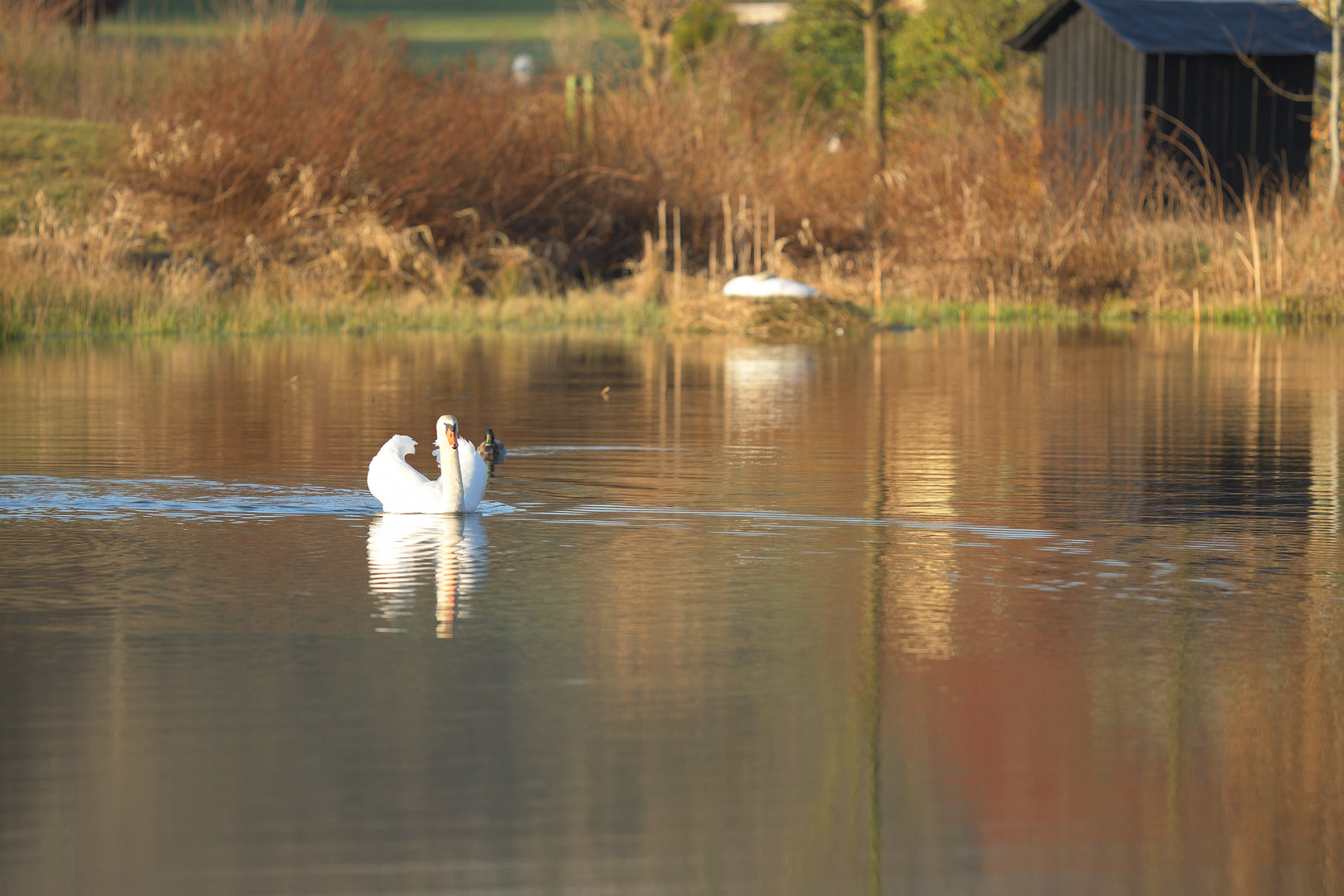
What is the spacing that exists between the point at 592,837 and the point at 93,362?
17.8 metres

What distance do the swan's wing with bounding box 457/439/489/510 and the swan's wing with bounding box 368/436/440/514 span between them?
158 millimetres

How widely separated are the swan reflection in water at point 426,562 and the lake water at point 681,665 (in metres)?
0.04

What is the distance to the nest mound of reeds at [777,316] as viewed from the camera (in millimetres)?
27594

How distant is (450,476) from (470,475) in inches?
4.4

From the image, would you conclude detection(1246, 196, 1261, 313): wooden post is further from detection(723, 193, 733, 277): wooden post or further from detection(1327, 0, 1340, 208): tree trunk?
detection(723, 193, 733, 277): wooden post

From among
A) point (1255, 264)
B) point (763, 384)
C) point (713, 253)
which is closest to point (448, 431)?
point (763, 384)

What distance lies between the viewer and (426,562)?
9.18 metres

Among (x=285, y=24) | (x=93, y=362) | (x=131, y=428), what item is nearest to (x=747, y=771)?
(x=131, y=428)

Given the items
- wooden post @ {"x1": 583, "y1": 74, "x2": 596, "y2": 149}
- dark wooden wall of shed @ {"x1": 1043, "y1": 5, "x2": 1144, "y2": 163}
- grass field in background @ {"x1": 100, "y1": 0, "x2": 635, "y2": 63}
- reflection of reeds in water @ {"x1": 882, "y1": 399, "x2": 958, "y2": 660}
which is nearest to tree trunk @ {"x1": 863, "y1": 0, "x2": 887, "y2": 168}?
dark wooden wall of shed @ {"x1": 1043, "y1": 5, "x2": 1144, "y2": 163}

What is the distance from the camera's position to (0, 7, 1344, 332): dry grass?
30.0 m

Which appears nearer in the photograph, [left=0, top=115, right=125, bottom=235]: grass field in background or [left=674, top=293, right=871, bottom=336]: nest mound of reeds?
[left=674, top=293, right=871, bottom=336]: nest mound of reeds

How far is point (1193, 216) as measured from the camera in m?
32.5

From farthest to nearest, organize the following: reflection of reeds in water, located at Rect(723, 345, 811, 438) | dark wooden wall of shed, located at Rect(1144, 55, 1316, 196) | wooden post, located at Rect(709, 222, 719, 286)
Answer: dark wooden wall of shed, located at Rect(1144, 55, 1316, 196) < wooden post, located at Rect(709, 222, 719, 286) < reflection of reeds in water, located at Rect(723, 345, 811, 438)

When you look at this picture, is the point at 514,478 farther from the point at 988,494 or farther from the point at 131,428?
the point at 131,428
